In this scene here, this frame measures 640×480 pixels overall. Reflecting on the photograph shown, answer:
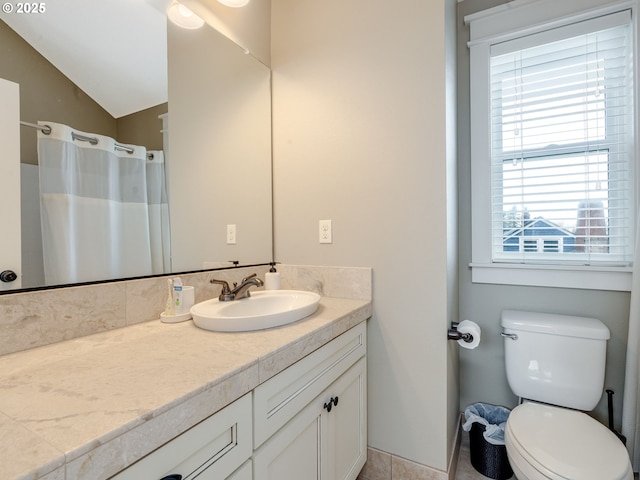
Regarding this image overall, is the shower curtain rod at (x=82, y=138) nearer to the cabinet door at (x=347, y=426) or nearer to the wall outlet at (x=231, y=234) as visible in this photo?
the wall outlet at (x=231, y=234)

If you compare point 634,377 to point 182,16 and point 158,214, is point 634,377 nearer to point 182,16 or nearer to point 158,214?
point 158,214

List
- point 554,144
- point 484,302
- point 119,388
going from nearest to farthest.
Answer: point 119,388 → point 554,144 → point 484,302

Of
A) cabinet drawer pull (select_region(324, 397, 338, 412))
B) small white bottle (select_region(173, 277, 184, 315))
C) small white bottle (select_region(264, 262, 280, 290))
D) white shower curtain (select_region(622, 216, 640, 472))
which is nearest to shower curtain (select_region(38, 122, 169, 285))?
small white bottle (select_region(173, 277, 184, 315))

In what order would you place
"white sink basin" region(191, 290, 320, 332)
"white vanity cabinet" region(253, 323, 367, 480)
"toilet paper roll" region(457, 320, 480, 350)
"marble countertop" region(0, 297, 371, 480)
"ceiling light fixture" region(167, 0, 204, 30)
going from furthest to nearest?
"toilet paper roll" region(457, 320, 480, 350) → "ceiling light fixture" region(167, 0, 204, 30) → "white sink basin" region(191, 290, 320, 332) → "white vanity cabinet" region(253, 323, 367, 480) → "marble countertop" region(0, 297, 371, 480)

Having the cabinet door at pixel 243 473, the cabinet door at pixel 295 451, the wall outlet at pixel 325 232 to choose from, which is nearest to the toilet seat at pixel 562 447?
the cabinet door at pixel 295 451

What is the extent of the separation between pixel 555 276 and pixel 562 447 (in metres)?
0.80

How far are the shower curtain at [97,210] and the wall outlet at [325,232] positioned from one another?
70cm

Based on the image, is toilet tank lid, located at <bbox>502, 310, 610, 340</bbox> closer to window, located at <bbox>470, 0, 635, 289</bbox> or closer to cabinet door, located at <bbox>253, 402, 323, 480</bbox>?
window, located at <bbox>470, 0, 635, 289</bbox>

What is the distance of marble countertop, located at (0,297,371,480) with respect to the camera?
447 mm

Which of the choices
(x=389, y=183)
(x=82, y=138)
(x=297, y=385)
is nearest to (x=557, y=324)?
(x=389, y=183)

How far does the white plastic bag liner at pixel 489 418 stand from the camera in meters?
1.51

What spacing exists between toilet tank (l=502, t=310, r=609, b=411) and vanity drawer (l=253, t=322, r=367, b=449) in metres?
0.81

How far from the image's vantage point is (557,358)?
4.52 ft

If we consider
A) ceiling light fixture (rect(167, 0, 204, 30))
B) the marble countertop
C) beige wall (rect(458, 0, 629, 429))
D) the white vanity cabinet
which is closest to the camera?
the marble countertop
